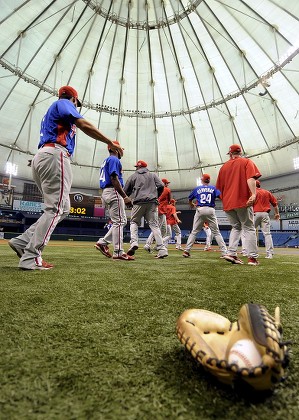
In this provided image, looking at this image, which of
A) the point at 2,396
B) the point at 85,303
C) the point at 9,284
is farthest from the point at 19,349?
the point at 9,284

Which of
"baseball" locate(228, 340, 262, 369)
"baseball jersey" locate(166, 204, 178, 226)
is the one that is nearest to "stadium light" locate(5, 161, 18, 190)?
"baseball jersey" locate(166, 204, 178, 226)

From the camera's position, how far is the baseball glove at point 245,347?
608mm

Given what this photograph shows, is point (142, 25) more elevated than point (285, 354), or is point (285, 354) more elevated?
point (142, 25)

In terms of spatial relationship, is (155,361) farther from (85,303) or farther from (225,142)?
(225,142)

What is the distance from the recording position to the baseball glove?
2.00ft

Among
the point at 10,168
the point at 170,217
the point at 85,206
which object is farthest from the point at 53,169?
the point at 10,168

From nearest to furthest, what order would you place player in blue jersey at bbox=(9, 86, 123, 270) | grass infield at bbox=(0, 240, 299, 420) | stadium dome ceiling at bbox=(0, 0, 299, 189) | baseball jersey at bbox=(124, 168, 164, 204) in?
grass infield at bbox=(0, 240, 299, 420)
player in blue jersey at bbox=(9, 86, 123, 270)
baseball jersey at bbox=(124, 168, 164, 204)
stadium dome ceiling at bbox=(0, 0, 299, 189)

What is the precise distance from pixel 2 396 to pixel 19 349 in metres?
0.27

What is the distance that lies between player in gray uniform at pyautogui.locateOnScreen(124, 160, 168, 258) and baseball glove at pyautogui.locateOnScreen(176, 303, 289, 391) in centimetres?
421

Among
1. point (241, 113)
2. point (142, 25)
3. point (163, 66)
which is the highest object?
point (142, 25)

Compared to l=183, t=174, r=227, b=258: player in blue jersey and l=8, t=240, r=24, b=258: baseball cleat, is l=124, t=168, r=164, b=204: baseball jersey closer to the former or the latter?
l=183, t=174, r=227, b=258: player in blue jersey

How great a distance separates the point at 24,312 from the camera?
4.17 ft

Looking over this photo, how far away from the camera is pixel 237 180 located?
4.34m

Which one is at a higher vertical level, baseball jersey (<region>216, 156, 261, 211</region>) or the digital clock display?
the digital clock display
